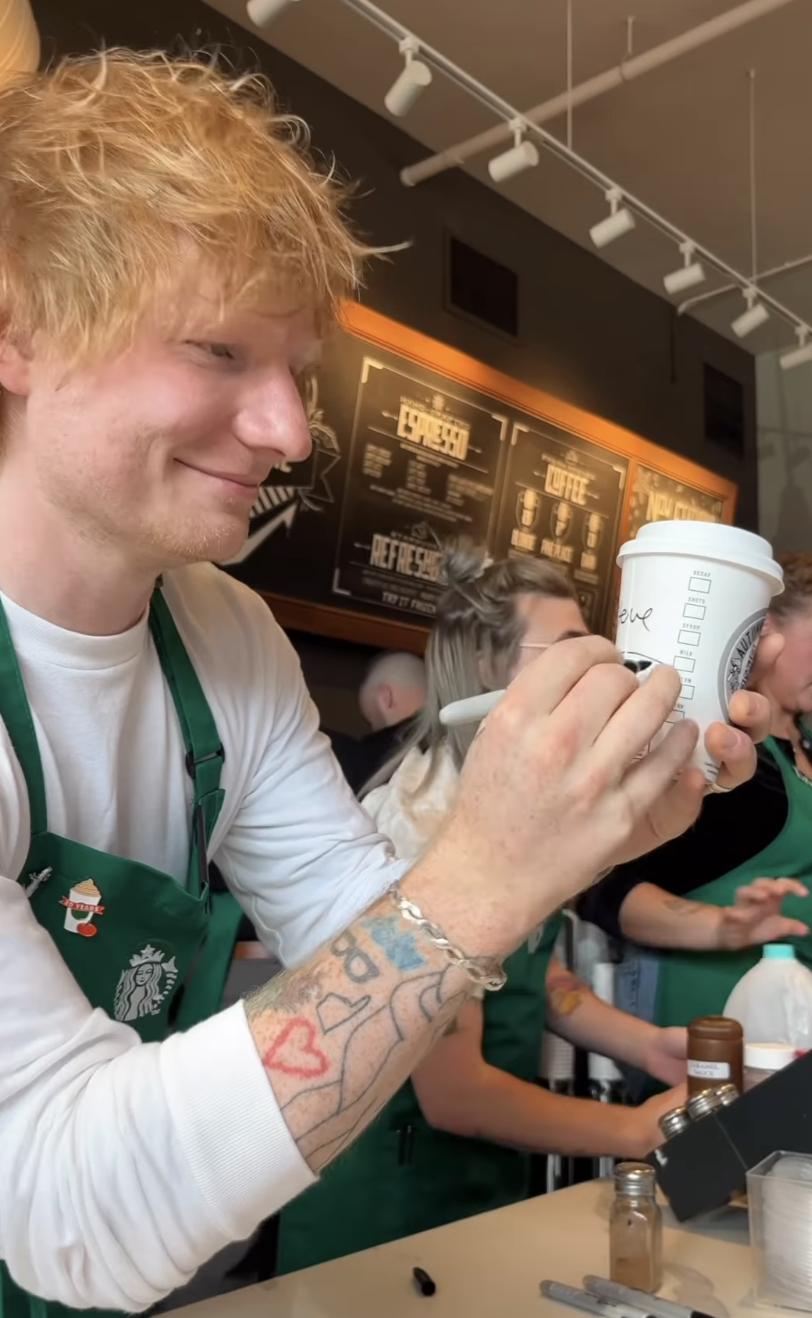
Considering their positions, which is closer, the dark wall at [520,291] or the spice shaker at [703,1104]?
the spice shaker at [703,1104]

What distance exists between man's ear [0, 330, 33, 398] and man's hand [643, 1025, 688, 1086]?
4.22 ft

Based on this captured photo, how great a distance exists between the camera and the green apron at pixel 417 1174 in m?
1.50

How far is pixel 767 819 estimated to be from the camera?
6.57 ft

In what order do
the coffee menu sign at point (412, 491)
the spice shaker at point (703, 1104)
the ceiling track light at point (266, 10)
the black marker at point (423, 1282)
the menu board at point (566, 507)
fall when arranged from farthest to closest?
1. the menu board at point (566, 507)
2. the coffee menu sign at point (412, 491)
3. the ceiling track light at point (266, 10)
4. the spice shaker at point (703, 1104)
5. the black marker at point (423, 1282)

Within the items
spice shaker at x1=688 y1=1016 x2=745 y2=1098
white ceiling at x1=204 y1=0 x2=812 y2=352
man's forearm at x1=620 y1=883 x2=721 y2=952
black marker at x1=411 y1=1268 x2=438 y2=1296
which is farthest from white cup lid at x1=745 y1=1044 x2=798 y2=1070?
white ceiling at x1=204 y1=0 x2=812 y2=352

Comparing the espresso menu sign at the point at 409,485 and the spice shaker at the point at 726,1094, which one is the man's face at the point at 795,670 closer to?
the espresso menu sign at the point at 409,485

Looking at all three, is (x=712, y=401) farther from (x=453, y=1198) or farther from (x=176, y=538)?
(x=176, y=538)

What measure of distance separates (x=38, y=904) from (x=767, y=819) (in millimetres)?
1468

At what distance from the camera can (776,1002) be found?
1.54 m

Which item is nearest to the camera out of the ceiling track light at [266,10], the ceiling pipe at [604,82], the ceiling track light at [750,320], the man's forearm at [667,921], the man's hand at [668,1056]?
the man's hand at [668,1056]

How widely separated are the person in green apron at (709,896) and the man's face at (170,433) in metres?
1.31

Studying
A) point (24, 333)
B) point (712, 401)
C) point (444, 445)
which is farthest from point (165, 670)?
point (712, 401)

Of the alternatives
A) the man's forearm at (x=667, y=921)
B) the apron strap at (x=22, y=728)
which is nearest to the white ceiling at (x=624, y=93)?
the man's forearm at (x=667, y=921)

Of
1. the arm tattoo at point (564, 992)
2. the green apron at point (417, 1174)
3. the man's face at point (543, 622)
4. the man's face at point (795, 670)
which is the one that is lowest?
the green apron at point (417, 1174)
